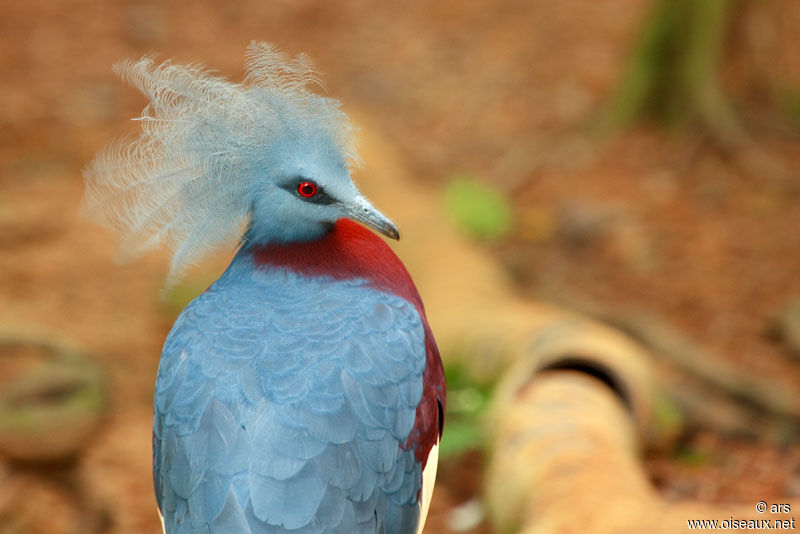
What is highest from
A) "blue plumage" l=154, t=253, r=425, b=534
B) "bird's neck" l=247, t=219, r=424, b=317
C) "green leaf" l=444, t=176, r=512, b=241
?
"green leaf" l=444, t=176, r=512, b=241

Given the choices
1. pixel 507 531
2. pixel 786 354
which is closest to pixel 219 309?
pixel 507 531

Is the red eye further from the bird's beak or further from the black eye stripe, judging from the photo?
the bird's beak

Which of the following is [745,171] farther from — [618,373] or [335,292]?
[335,292]

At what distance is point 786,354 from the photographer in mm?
5461

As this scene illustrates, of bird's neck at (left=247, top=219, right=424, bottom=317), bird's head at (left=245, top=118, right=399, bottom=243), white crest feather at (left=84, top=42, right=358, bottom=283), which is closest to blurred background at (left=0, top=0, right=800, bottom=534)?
white crest feather at (left=84, top=42, right=358, bottom=283)

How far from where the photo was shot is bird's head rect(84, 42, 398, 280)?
2.79 m

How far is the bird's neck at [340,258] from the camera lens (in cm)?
291

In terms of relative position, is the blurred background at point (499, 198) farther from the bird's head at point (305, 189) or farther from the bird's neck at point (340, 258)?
the bird's head at point (305, 189)

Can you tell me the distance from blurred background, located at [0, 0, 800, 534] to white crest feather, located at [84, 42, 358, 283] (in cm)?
160

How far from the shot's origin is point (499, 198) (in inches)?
301

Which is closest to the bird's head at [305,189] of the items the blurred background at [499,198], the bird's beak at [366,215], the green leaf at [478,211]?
the bird's beak at [366,215]

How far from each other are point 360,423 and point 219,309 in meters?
0.59

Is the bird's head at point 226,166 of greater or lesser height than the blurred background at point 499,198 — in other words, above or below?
below

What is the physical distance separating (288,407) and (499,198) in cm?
532
